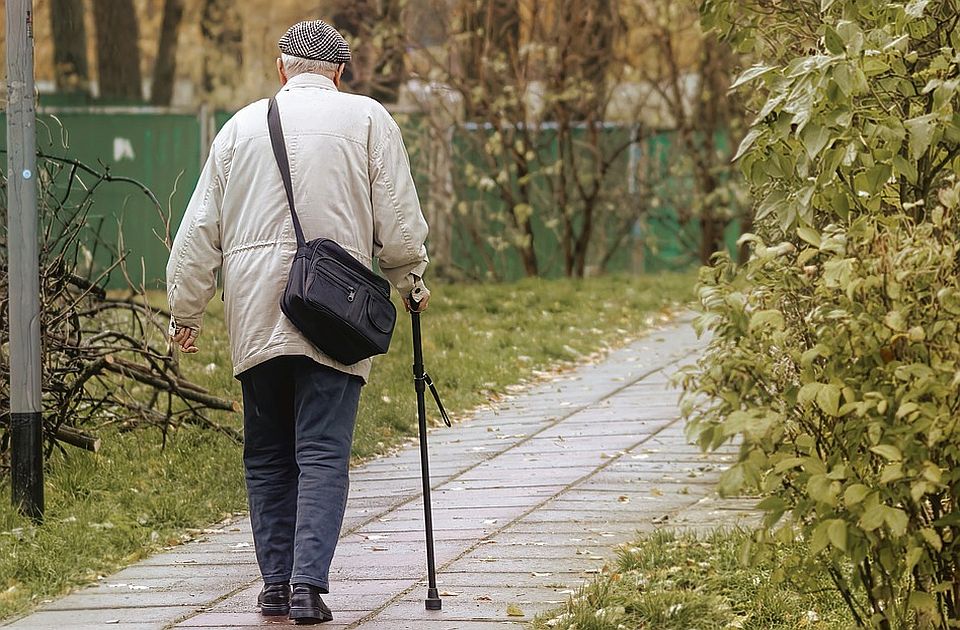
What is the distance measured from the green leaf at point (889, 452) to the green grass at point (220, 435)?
3.25 meters

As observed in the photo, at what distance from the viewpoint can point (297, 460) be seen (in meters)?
5.05

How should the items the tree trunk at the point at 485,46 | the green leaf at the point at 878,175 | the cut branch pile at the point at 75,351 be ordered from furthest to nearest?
the tree trunk at the point at 485,46 < the cut branch pile at the point at 75,351 < the green leaf at the point at 878,175

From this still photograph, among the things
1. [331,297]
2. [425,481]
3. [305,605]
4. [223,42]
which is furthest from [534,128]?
[305,605]

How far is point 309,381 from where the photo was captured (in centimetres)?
502

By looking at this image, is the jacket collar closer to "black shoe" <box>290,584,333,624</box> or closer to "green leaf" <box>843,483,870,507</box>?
"black shoe" <box>290,584,333,624</box>

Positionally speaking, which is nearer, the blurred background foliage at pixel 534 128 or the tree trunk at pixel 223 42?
the blurred background foliage at pixel 534 128

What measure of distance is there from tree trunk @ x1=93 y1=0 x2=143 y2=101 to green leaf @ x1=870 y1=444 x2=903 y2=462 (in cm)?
2336

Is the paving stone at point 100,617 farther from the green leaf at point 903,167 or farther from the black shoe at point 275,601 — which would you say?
the green leaf at point 903,167

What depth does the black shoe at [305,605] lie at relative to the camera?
4887 mm

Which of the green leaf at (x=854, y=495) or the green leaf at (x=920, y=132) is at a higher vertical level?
the green leaf at (x=920, y=132)

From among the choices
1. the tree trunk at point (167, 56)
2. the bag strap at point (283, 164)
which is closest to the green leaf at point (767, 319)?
the bag strap at point (283, 164)

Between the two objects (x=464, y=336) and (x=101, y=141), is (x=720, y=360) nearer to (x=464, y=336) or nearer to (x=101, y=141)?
(x=464, y=336)

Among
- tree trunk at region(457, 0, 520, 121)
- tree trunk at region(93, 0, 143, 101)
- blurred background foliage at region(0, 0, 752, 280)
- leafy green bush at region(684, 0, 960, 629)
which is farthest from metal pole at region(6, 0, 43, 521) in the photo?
tree trunk at region(93, 0, 143, 101)

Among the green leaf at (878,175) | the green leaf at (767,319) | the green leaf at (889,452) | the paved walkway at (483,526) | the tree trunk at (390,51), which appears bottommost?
the paved walkway at (483,526)
